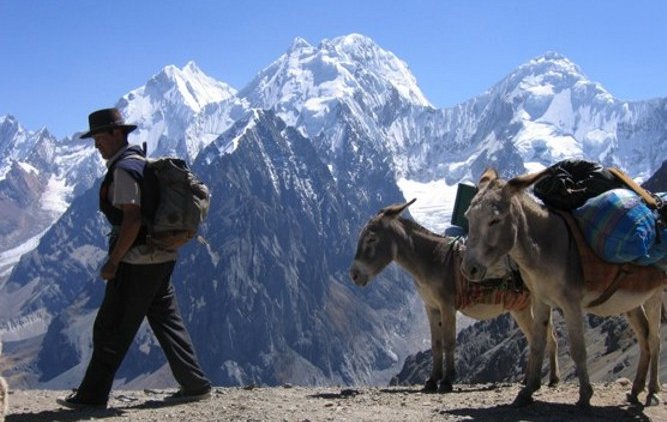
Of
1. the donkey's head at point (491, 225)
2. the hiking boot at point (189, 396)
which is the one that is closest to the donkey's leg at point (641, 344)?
the donkey's head at point (491, 225)

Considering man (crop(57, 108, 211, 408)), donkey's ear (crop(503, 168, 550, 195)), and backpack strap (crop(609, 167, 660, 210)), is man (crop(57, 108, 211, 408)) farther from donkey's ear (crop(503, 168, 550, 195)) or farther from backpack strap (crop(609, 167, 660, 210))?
backpack strap (crop(609, 167, 660, 210))

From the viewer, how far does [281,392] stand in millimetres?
17469

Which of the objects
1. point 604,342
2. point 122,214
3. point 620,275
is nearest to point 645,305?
point 620,275

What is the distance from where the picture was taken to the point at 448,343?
56.5 ft

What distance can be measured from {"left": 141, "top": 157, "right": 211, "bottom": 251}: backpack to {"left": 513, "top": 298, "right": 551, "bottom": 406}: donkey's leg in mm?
5217

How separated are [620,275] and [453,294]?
4.94 m

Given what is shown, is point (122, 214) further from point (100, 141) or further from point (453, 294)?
point (453, 294)

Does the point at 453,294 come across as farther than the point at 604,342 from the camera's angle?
No

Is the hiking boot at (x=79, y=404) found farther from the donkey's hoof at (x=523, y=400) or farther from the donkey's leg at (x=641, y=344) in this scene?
the donkey's leg at (x=641, y=344)

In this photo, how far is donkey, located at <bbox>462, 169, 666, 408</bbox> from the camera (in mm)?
11648

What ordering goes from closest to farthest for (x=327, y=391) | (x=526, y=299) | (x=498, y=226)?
(x=498, y=226), (x=526, y=299), (x=327, y=391)

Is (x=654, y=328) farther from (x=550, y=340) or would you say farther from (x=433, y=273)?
(x=433, y=273)

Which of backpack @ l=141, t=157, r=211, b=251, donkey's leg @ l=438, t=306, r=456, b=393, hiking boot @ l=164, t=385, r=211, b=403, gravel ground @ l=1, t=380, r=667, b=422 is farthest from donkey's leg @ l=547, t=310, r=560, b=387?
backpack @ l=141, t=157, r=211, b=251

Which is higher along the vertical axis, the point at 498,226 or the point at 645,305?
the point at 498,226
